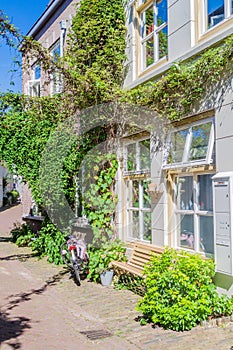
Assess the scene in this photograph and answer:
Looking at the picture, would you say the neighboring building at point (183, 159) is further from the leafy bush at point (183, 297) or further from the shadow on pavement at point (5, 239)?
the shadow on pavement at point (5, 239)

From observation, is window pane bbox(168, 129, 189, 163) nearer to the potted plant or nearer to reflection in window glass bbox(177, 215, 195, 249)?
reflection in window glass bbox(177, 215, 195, 249)

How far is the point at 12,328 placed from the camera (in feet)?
18.2

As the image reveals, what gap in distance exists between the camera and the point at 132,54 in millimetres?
8812

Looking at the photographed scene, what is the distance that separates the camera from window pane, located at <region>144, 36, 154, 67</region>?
8.35 metres

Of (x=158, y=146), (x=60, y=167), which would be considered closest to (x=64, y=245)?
(x=60, y=167)

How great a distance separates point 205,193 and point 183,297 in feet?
5.81

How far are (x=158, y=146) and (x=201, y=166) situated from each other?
1.38m

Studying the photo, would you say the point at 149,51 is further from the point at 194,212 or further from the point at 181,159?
the point at 194,212

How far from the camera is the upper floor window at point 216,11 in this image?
6055 millimetres

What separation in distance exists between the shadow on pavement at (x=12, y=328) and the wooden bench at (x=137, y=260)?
206 centimetres

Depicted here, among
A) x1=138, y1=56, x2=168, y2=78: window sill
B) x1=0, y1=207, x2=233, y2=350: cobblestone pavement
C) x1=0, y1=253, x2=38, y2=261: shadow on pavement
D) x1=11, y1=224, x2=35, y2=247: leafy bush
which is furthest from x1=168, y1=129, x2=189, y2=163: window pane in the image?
x1=11, y1=224, x2=35, y2=247: leafy bush

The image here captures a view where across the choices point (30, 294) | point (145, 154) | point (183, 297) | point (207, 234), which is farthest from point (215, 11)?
point (30, 294)

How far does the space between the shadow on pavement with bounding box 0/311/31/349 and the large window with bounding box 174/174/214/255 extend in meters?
2.82

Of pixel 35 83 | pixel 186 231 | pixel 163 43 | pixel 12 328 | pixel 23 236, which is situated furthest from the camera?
pixel 35 83
